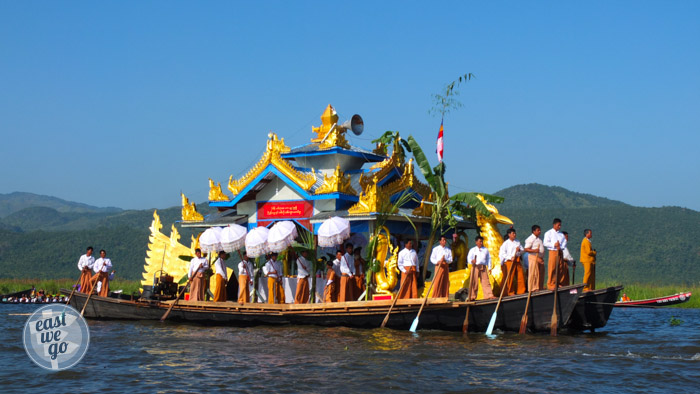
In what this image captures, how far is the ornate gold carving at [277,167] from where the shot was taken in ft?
58.7

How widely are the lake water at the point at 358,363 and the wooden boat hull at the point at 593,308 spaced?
0.34 meters

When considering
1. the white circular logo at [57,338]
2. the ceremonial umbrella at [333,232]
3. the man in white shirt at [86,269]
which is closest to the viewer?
the white circular logo at [57,338]

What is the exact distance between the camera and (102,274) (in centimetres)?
1902

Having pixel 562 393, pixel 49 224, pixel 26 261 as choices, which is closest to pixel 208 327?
pixel 562 393

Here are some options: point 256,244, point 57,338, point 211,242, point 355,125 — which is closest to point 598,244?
point 355,125

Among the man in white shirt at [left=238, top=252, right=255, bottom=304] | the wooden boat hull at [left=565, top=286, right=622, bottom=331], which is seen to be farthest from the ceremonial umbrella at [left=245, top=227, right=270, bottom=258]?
the wooden boat hull at [left=565, top=286, right=622, bottom=331]

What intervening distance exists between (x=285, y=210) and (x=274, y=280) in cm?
173

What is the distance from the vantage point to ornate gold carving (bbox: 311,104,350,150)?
747 inches

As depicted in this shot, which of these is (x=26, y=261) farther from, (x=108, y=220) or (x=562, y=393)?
(x=562, y=393)

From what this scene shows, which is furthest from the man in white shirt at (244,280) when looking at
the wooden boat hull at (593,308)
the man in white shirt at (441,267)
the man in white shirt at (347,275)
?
the wooden boat hull at (593,308)

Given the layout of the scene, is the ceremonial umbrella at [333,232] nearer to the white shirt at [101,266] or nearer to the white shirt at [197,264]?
the white shirt at [197,264]

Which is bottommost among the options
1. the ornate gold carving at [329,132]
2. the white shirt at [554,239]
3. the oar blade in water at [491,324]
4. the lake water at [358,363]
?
the lake water at [358,363]

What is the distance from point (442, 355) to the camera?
524 inches

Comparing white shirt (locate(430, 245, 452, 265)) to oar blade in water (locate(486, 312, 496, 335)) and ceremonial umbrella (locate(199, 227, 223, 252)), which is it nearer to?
oar blade in water (locate(486, 312, 496, 335))
